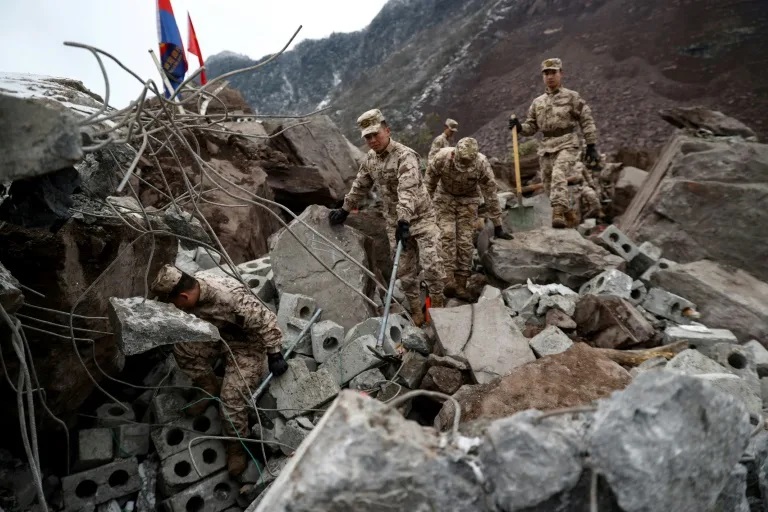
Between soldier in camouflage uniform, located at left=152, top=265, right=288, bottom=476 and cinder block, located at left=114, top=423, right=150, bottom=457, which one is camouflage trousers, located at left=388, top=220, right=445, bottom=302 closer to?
soldier in camouflage uniform, located at left=152, top=265, right=288, bottom=476

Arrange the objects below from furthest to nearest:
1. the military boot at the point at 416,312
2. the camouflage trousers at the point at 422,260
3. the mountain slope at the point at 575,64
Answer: the mountain slope at the point at 575,64
the military boot at the point at 416,312
the camouflage trousers at the point at 422,260

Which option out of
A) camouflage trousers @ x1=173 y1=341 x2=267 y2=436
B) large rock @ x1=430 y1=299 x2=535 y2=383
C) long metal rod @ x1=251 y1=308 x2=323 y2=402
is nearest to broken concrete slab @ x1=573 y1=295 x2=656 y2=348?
large rock @ x1=430 y1=299 x2=535 y2=383

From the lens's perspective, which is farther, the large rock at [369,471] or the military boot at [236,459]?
the military boot at [236,459]

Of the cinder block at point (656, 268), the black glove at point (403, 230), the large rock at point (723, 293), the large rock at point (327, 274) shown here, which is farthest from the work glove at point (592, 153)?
the large rock at point (327, 274)

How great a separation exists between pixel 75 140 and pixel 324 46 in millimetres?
29496

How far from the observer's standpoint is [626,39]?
496 inches

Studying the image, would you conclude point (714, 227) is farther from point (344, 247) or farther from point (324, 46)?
point (324, 46)

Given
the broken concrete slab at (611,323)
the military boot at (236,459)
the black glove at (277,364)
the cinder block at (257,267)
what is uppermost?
the cinder block at (257,267)

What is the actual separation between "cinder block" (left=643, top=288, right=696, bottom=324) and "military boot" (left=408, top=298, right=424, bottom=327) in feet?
7.08

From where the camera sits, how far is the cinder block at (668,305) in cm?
400

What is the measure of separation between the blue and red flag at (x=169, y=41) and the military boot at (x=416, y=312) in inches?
190

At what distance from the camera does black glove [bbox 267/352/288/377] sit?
339 centimetres

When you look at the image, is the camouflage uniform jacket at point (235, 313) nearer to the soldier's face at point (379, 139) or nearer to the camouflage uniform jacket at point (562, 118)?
the soldier's face at point (379, 139)

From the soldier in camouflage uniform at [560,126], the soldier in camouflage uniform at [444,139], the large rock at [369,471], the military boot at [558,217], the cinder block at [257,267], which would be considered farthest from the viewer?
the soldier in camouflage uniform at [444,139]
